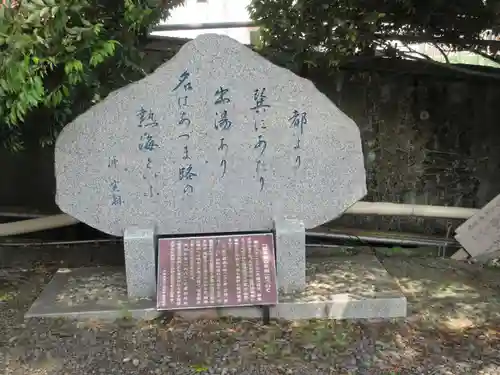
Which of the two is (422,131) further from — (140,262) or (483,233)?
(140,262)

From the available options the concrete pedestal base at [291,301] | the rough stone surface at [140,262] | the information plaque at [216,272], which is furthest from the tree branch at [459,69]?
the rough stone surface at [140,262]

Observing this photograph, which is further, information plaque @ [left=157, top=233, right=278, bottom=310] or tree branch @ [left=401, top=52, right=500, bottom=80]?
tree branch @ [left=401, top=52, right=500, bottom=80]

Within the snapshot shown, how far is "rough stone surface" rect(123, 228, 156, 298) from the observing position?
13.3 ft

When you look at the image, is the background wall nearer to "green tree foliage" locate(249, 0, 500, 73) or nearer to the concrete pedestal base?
"green tree foliage" locate(249, 0, 500, 73)

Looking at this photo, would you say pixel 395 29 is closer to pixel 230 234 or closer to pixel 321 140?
pixel 321 140

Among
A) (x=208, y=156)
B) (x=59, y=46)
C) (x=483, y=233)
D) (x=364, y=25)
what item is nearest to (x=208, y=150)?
(x=208, y=156)

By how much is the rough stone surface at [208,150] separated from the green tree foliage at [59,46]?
35 centimetres

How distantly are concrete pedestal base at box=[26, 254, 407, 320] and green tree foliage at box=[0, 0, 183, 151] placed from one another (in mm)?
1333

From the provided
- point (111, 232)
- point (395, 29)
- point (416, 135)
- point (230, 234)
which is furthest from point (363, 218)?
point (111, 232)

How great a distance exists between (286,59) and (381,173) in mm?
1707

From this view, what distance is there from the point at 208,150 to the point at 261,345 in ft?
4.65

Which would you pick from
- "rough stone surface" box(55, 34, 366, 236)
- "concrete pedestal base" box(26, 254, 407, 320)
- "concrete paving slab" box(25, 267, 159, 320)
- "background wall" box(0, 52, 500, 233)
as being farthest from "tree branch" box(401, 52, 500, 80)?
"concrete paving slab" box(25, 267, 159, 320)

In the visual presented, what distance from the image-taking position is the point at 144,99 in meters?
4.03

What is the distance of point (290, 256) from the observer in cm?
408
